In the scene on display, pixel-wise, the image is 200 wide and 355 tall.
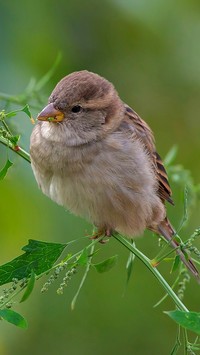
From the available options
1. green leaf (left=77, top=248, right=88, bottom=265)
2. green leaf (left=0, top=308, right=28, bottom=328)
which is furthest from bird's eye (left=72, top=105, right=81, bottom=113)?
green leaf (left=0, top=308, right=28, bottom=328)

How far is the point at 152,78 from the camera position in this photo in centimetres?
474

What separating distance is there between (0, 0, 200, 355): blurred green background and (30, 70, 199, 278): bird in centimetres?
25

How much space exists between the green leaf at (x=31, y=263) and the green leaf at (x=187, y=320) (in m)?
0.42

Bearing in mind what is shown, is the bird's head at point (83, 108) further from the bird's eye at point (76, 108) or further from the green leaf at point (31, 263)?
the green leaf at point (31, 263)

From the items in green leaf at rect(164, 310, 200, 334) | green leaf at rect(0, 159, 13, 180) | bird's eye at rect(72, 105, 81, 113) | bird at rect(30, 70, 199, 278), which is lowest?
green leaf at rect(164, 310, 200, 334)

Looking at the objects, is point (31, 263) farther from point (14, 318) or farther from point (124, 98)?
point (124, 98)

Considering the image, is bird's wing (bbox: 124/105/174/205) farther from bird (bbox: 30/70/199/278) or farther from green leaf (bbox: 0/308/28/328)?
green leaf (bbox: 0/308/28/328)

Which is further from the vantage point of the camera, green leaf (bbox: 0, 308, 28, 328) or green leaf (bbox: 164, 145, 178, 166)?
green leaf (bbox: 164, 145, 178, 166)

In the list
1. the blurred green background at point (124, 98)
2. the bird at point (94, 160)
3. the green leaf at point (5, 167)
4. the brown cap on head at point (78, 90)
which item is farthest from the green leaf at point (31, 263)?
the blurred green background at point (124, 98)

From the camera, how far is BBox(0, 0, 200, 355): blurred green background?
3.63m

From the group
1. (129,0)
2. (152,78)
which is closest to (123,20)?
(129,0)

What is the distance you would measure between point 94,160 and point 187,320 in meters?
1.43

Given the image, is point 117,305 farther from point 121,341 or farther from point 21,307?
point 21,307

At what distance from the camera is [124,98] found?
15.2ft
